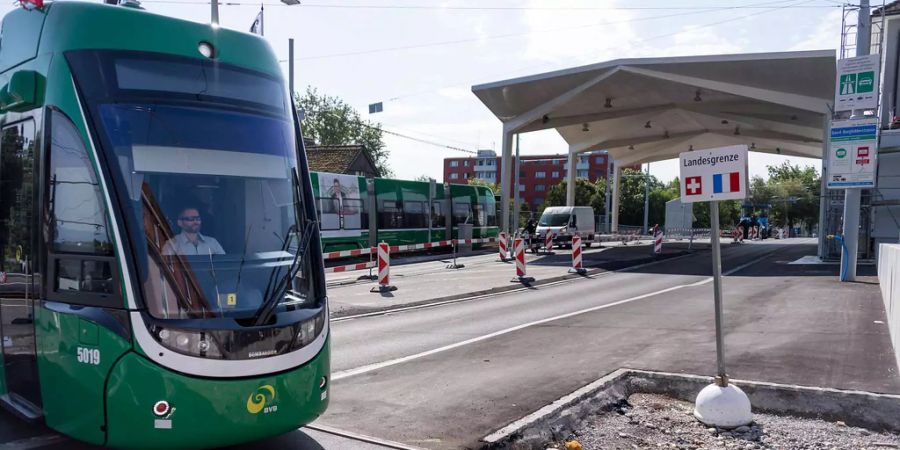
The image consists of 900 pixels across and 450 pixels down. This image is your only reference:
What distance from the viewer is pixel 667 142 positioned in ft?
174

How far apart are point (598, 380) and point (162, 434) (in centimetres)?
457

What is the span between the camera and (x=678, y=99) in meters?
35.0

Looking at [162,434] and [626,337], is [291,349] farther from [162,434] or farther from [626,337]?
[626,337]

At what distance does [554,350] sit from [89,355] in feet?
20.5

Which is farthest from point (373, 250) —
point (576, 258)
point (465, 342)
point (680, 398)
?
point (680, 398)

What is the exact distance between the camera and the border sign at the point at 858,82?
1761cm

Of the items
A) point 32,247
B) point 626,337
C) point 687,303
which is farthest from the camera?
point 687,303

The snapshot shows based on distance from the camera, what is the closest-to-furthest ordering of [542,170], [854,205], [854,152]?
[854,152]
[854,205]
[542,170]

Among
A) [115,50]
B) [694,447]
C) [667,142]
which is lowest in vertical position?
[694,447]

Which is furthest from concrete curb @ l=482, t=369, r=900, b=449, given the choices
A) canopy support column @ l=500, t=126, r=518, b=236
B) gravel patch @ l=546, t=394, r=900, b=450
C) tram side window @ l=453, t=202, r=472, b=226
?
canopy support column @ l=500, t=126, r=518, b=236

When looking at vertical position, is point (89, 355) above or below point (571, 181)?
below

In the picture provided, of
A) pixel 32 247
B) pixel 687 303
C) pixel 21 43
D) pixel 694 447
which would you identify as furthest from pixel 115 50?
pixel 687 303

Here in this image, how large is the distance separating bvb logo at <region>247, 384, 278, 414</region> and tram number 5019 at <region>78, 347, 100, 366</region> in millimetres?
1000

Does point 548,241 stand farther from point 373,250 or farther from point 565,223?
point 373,250
